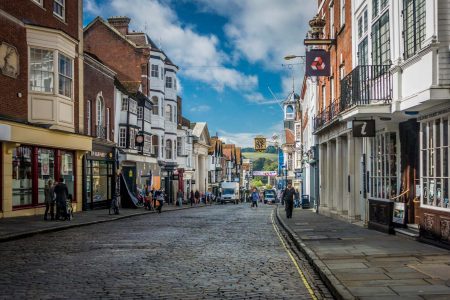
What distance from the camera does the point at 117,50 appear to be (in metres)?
49.8

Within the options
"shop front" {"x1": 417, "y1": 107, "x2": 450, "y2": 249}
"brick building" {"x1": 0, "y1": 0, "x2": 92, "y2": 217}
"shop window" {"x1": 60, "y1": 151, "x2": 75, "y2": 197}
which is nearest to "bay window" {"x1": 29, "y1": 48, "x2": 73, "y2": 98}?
"brick building" {"x1": 0, "y1": 0, "x2": 92, "y2": 217}

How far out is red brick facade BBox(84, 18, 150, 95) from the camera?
49188 millimetres

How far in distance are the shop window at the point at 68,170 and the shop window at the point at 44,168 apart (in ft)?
3.99

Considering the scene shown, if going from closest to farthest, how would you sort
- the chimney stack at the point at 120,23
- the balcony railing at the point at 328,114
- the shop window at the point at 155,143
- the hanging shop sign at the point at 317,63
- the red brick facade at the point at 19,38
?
the red brick facade at the point at 19,38 → the balcony railing at the point at 328,114 → the hanging shop sign at the point at 317,63 → the shop window at the point at 155,143 → the chimney stack at the point at 120,23

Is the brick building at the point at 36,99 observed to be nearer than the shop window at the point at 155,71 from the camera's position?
Yes

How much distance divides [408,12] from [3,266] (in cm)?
1146

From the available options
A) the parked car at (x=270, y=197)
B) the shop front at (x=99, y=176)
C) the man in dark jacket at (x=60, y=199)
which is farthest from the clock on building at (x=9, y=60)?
the parked car at (x=270, y=197)

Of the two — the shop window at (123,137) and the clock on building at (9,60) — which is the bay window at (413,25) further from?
the shop window at (123,137)

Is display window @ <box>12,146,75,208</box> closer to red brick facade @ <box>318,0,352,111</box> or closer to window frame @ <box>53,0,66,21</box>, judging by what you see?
window frame @ <box>53,0,66,21</box>

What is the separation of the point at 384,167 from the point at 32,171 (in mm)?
15424

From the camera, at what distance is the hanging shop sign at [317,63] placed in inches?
1078

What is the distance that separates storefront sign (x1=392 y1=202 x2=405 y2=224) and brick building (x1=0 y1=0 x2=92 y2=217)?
14.5m

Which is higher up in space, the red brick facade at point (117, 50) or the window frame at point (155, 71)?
the red brick facade at point (117, 50)

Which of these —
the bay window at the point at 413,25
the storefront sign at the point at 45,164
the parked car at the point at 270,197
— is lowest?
the parked car at the point at 270,197
